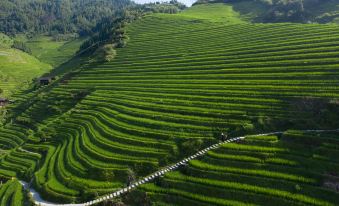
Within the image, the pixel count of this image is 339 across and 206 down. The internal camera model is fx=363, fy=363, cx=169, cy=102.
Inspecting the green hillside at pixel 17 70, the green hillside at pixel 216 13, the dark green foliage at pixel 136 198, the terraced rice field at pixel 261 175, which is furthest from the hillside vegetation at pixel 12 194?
the green hillside at pixel 216 13

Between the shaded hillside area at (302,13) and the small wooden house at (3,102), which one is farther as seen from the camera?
the shaded hillside area at (302,13)

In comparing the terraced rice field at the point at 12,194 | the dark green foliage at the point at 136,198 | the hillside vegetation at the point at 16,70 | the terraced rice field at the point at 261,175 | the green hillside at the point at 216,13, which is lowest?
the hillside vegetation at the point at 16,70

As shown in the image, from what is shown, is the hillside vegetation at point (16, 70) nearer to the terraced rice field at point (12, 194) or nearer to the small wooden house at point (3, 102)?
the small wooden house at point (3, 102)

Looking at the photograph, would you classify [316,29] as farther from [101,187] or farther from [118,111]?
[101,187]

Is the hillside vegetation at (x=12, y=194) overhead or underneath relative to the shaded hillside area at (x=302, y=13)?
underneath

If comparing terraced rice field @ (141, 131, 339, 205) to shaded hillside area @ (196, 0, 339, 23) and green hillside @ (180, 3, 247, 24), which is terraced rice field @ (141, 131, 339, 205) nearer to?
shaded hillside area @ (196, 0, 339, 23)

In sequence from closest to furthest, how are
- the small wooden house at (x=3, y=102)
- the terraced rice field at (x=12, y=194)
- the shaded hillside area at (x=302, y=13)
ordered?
the terraced rice field at (x=12, y=194)
the small wooden house at (x=3, y=102)
the shaded hillside area at (x=302, y=13)

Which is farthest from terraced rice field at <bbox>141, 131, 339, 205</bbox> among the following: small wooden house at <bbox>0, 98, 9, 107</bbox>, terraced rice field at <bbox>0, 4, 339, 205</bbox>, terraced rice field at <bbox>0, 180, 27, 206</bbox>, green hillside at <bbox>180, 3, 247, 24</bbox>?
green hillside at <bbox>180, 3, 247, 24</bbox>

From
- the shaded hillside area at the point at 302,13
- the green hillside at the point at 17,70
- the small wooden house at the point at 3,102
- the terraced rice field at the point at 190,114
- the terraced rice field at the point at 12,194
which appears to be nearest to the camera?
the terraced rice field at the point at 190,114
